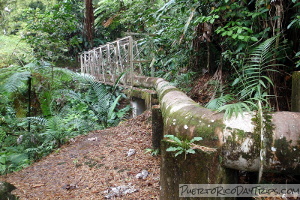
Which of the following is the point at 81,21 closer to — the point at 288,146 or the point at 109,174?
the point at 109,174

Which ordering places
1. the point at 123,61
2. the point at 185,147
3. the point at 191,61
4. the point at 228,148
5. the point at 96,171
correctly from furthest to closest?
the point at 123,61
the point at 191,61
the point at 96,171
the point at 185,147
the point at 228,148

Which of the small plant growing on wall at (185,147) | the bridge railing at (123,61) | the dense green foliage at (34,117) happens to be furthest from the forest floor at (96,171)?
the bridge railing at (123,61)

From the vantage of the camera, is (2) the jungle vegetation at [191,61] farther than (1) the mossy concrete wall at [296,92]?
Yes

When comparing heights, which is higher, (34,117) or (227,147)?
(227,147)

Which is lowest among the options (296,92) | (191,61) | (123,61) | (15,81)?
(296,92)

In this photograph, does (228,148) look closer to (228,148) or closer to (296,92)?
(228,148)

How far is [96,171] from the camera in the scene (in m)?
2.94

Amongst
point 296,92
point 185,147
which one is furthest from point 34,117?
point 296,92

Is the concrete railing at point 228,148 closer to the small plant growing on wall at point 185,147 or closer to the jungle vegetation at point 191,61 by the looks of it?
the small plant growing on wall at point 185,147

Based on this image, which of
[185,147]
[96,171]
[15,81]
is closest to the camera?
[185,147]

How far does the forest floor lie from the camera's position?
2.38 m

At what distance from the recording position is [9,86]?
378 centimetres

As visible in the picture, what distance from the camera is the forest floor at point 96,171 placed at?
2.38m

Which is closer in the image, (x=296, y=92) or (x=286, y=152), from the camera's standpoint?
(x=286, y=152)
